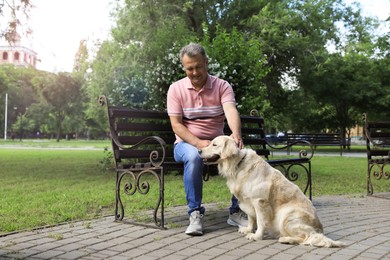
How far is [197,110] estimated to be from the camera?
5.29 m

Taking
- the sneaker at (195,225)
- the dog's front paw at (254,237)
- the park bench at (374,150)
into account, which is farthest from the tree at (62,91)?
the dog's front paw at (254,237)

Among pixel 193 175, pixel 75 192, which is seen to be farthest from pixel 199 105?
pixel 75 192

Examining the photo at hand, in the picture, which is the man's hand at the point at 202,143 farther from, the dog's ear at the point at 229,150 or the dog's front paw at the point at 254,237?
the dog's front paw at the point at 254,237

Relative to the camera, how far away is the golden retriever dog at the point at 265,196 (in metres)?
4.37

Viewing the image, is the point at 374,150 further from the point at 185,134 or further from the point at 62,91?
the point at 62,91

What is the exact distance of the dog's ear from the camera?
4.54 m

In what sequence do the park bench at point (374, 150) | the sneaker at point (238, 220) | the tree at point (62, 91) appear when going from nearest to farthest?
the sneaker at point (238, 220)
the park bench at point (374, 150)
the tree at point (62, 91)

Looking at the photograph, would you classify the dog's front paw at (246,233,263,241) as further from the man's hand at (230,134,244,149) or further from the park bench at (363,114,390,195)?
the park bench at (363,114,390,195)

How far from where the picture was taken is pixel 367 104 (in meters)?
29.7

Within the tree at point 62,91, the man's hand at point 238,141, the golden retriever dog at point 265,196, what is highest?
the tree at point 62,91

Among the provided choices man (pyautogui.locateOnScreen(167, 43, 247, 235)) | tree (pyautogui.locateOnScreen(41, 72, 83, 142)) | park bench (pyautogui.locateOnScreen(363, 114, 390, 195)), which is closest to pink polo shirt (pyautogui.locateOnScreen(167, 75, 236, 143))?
man (pyautogui.locateOnScreen(167, 43, 247, 235))

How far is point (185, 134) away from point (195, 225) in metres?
1.02

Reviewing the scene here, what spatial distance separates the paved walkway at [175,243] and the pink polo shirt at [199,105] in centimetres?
115

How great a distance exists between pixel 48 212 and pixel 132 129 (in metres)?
1.63
